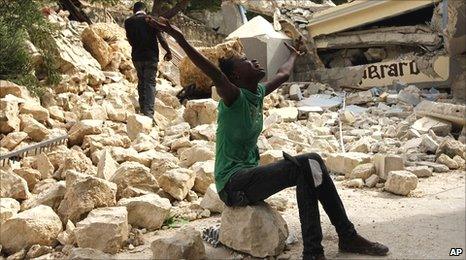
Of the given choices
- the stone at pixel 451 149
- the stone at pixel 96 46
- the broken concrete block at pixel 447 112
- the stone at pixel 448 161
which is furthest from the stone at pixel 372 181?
the stone at pixel 96 46

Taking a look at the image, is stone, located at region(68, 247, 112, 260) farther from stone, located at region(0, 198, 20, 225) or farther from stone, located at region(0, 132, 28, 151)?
stone, located at region(0, 132, 28, 151)

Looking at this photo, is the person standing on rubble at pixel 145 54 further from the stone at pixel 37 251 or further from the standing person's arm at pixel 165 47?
the stone at pixel 37 251

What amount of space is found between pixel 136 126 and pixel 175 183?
1973 millimetres

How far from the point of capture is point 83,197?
2.83m

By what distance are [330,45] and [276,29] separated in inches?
53.2

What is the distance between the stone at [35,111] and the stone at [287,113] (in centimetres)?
331

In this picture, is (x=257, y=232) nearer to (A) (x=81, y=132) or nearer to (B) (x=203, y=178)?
(B) (x=203, y=178)

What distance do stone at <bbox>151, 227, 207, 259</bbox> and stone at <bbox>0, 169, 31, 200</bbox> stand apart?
142cm

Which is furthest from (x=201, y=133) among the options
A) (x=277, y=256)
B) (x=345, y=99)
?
(x=345, y=99)

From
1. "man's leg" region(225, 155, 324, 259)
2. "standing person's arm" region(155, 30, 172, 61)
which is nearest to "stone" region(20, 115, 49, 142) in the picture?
"standing person's arm" region(155, 30, 172, 61)

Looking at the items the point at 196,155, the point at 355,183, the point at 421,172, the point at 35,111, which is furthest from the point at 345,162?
the point at 35,111

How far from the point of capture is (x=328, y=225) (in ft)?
9.45

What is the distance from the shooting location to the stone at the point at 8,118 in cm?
448

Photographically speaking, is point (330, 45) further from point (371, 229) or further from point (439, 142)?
point (371, 229)
